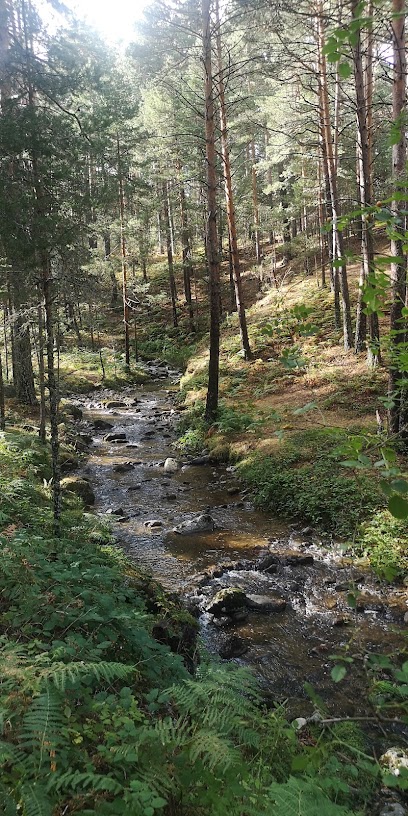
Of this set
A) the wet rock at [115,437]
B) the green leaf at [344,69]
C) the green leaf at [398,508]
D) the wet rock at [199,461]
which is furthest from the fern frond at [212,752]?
the wet rock at [115,437]

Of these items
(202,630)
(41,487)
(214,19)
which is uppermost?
(214,19)

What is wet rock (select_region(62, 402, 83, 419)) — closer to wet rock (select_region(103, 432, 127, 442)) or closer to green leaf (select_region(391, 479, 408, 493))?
wet rock (select_region(103, 432, 127, 442))

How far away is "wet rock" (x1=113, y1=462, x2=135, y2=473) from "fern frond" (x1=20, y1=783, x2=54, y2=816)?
1070cm

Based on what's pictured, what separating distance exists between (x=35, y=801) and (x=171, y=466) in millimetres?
10512

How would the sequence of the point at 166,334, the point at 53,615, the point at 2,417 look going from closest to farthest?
1. the point at 53,615
2. the point at 2,417
3. the point at 166,334

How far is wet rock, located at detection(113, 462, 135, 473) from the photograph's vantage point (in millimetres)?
12743

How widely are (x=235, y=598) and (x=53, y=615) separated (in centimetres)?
330

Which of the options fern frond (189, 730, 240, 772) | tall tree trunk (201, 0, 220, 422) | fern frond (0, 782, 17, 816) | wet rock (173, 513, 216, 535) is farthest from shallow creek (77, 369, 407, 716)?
tall tree trunk (201, 0, 220, 422)

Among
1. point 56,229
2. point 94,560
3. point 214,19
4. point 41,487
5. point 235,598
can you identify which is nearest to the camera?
point 94,560

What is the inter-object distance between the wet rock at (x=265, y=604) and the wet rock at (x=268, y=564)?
2.47ft

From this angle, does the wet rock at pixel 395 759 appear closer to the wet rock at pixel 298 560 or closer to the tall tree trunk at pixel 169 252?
the wet rock at pixel 298 560

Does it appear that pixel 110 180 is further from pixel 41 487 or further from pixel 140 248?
pixel 140 248

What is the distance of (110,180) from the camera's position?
26.0ft

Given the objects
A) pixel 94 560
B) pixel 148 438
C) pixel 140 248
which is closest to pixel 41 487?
pixel 94 560
